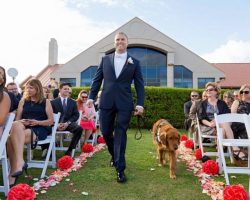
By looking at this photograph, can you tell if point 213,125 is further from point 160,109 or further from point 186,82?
point 186,82

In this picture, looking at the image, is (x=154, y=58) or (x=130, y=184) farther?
(x=154, y=58)

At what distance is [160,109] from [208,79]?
17.7 m

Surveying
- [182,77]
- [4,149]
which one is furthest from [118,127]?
[182,77]

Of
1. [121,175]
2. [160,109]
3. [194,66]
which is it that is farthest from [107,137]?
[194,66]

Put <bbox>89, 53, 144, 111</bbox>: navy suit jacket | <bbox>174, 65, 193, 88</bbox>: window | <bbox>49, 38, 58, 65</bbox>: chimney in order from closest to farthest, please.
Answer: <bbox>89, 53, 144, 111</bbox>: navy suit jacket
<bbox>174, 65, 193, 88</bbox>: window
<bbox>49, 38, 58, 65</bbox>: chimney

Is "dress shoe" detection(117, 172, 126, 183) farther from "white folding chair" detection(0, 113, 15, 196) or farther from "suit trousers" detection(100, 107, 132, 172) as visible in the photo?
"white folding chair" detection(0, 113, 15, 196)

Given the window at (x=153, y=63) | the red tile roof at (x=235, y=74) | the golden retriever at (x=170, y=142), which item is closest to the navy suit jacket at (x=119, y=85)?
the golden retriever at (x=170, y=142)

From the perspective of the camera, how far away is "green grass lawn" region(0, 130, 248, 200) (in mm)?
4645

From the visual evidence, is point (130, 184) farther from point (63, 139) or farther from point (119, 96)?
point (63, 139)

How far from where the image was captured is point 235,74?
3691cm

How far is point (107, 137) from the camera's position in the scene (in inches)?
229

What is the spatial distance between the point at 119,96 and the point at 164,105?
1124cm

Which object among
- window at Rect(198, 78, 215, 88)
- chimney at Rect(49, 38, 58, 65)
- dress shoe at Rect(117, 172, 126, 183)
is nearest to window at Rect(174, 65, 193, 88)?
window at Rect(198, 78, 215, 88)

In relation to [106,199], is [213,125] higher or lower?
higher
